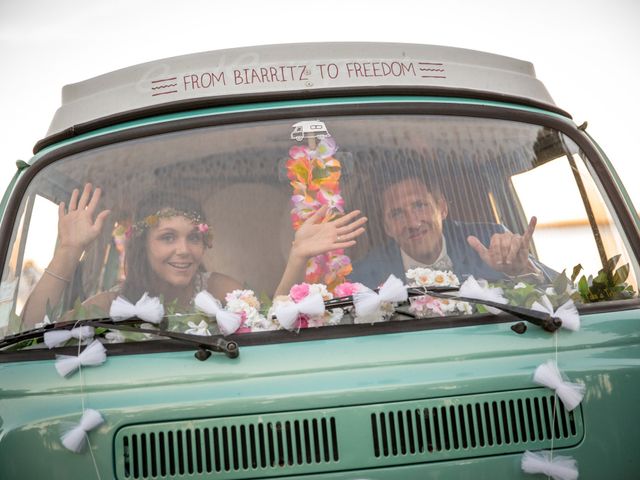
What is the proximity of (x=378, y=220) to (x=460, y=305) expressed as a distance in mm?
464

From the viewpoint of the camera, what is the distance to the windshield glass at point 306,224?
271 centimetres

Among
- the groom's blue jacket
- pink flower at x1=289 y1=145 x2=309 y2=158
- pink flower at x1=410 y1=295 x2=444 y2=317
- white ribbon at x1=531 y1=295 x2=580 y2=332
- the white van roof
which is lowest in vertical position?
white ribbon at x1=531 y1=295 x2=580 y2=332

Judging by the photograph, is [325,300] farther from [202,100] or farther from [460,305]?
[202,100]

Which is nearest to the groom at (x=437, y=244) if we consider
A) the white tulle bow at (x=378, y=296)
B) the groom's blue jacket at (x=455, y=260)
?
the groom's blue jacket at (x=455, y=260)

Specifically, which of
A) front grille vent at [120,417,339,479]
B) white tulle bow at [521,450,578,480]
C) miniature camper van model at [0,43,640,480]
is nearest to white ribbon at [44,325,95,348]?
miniature camper van model at [0,43,640,480]

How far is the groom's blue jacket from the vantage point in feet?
8.87

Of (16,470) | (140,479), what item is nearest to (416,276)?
(140,479)

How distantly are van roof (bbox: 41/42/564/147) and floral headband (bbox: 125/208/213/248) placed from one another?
1.72ft

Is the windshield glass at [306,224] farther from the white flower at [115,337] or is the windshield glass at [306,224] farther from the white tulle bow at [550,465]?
the white tulle bow at [550,465]

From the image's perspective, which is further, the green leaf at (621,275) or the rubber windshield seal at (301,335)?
the green leaf at (621,275)

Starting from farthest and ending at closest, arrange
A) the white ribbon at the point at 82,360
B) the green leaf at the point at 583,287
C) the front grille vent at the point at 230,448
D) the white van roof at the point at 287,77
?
the white van roof at the point at 287,77 → the green leaf at the point at 583,287 → the white ribbon at the point at 82,360 → the front grille vent at the point at 230,448

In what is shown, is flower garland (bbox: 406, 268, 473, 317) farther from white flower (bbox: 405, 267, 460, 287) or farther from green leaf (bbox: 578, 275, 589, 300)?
green leaf (bbox: 578, 275, 589, 300)

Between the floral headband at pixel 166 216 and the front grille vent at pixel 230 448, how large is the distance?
81 cm

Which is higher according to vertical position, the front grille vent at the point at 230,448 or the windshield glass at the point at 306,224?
the windshield glass at the point at 306,224
